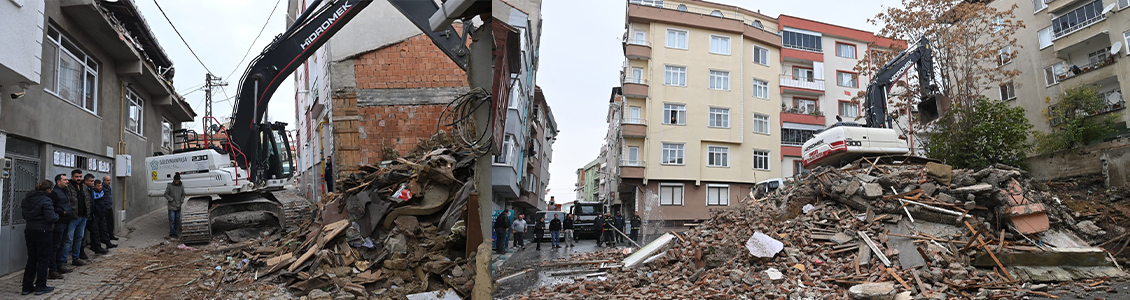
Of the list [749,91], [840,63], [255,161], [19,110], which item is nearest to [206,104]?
[255,161]

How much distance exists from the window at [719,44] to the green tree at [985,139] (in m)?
14.6

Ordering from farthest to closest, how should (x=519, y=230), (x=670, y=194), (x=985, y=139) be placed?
1. (x=670, y=194)
2. (x=519, y=230)
3. (x=985, y=139)

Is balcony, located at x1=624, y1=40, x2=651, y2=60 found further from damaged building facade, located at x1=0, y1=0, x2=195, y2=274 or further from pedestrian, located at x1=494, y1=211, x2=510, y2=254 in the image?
damaged building facade, located at x1=0, y1=0, x2=195, y2=274

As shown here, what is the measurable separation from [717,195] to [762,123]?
16.1 ft

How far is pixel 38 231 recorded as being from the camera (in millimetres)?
8102

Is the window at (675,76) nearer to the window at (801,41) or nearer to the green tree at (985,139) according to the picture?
the window at (801,41)

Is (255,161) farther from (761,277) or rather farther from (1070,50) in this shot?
(1070,50)

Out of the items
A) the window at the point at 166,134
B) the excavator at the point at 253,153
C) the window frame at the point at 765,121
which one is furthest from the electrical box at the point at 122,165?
the window frame at the point at 765,121

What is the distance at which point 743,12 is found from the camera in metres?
35.0

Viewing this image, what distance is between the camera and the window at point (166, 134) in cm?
2080

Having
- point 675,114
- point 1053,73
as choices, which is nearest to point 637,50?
point 675,114

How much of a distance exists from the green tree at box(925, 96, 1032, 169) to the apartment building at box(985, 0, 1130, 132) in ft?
16.1

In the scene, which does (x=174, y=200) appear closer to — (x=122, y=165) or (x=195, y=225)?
(x=195, y=225)

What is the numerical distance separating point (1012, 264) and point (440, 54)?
44.8ft
